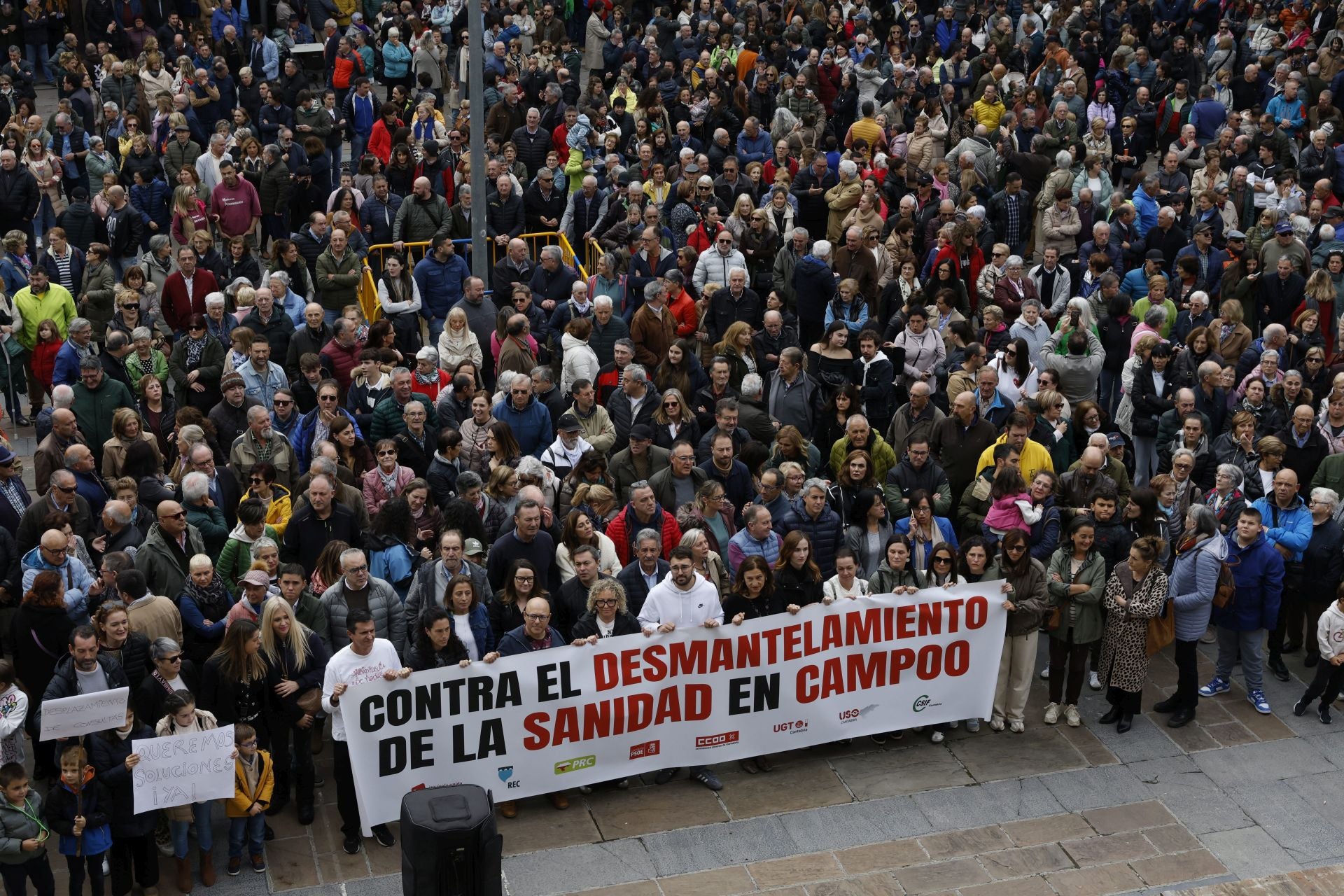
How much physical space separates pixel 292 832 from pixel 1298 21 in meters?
18.7

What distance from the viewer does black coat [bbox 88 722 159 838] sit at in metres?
10.0

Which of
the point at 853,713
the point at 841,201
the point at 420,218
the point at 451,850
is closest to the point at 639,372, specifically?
the point at 853,713

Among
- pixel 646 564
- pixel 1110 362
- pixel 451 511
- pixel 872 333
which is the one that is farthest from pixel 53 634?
pixel 1110 362

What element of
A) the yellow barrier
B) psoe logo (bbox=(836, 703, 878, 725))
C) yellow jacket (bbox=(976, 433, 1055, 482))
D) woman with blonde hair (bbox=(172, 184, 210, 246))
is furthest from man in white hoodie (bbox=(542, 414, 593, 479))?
woman with blonde hair (bbox=(172, 184, 210, 246))

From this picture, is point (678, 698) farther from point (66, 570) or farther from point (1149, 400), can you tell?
point (1149, 400)

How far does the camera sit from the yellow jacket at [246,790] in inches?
414

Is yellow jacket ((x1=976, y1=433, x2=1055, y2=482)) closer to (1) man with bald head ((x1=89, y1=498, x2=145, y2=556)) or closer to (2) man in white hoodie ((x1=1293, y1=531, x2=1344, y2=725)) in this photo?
(2) man in white hoodie ((x1=1293, y1=531, x2=1344, y2=725))

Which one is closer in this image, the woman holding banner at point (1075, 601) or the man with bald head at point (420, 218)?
the woman holding banner at point (1075, 601)

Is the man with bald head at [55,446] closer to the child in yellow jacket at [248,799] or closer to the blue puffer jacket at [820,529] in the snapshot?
the child in yellow jacket at [248,799]

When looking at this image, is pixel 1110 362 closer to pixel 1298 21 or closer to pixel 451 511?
pixel 451 511

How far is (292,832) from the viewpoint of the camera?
36.7ft

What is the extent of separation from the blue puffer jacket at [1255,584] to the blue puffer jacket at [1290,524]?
0.46 ft

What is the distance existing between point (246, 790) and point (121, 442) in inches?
146

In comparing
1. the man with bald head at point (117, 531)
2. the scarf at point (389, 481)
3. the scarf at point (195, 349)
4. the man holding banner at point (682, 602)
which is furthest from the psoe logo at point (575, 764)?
the scarf at point (195, 349)
